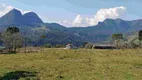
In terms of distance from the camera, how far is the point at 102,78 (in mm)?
37062

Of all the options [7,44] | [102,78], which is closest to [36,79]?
[102,78]

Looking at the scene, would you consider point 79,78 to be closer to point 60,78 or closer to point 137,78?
point 60,78

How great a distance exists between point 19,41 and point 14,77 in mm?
118480

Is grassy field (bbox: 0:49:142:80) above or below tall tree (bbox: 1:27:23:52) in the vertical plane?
below

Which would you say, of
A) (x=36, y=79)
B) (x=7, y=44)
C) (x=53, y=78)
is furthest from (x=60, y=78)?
(x=7, y=44)

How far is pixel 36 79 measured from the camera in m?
35.2

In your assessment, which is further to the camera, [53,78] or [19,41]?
[19,41]

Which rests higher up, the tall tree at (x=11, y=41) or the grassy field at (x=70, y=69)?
the tall tree at (x=11, y=41)

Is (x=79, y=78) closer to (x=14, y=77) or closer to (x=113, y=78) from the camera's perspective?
(x=113, y=78)

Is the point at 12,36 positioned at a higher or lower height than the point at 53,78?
higher

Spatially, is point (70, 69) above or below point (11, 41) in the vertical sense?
below

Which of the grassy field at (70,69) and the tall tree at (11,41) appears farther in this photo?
the tall tree at (11,41)

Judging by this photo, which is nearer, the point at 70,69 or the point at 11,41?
the point at 70,69

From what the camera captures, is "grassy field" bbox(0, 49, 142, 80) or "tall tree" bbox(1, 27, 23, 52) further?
"tall tree" bbox(1, 27, 23, 52)
